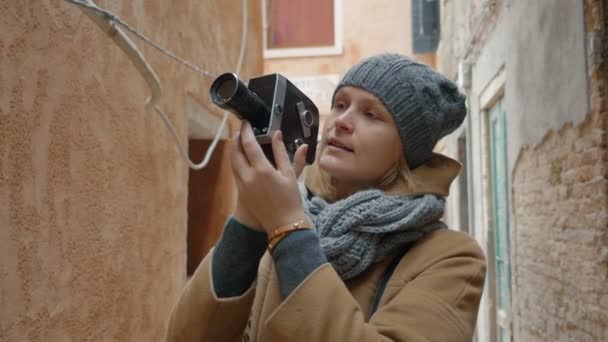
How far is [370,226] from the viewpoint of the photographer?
1044 millimetres

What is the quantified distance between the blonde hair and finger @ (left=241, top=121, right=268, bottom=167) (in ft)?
0.88

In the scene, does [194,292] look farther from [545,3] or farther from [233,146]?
[545,3]

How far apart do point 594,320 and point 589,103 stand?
93 cm

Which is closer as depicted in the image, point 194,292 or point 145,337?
point 194,292

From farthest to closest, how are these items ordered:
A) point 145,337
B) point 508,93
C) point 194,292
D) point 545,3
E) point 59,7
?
point 508,93, point 545,3, point 145,337, point 59,7, point 194,292

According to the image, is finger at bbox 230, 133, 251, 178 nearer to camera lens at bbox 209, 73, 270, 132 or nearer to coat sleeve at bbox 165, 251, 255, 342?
camera lens at bbox 209, 73, 270, 132

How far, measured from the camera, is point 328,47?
368 inches

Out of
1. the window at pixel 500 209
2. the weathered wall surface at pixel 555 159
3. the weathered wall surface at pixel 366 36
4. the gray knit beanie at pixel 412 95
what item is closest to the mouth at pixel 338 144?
the gray knit beanie at pixel 412 95

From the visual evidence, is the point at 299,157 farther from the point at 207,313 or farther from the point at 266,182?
the point at 207,313

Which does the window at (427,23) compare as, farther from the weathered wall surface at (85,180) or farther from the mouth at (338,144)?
the mouth at (338,144)

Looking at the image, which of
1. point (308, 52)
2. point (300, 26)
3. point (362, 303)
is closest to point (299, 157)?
point (362, 303)

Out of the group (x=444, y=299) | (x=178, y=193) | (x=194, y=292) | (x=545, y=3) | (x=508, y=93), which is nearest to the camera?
(x=444, y=299)

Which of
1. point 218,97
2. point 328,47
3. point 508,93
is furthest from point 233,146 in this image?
point 328,47

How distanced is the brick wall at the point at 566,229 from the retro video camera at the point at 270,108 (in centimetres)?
174
